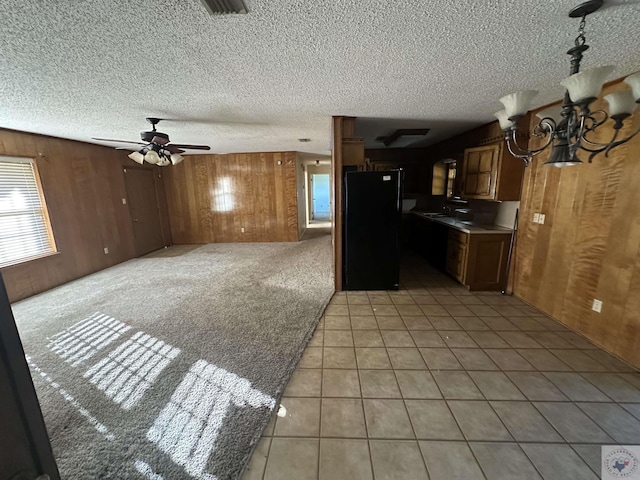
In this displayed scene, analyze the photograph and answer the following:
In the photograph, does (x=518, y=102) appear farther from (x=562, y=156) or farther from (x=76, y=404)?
(x=76, y=404)

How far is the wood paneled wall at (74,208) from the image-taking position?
11.5 ft

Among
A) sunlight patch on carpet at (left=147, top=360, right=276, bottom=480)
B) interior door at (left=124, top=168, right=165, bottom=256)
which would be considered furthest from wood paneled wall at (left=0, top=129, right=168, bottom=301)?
sunlight patch on carpet at (left=147, top=360, right=276, bottom=480)

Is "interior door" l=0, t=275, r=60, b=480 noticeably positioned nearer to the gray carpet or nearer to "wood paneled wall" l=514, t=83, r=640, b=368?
the gray carpet

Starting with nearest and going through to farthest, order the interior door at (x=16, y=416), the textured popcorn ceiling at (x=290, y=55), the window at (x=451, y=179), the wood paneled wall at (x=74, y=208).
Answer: the interior door at (x=16, y=416) < the textured popcorn ceiling at (x=290, y=55) < the wood paneled wall at (x=74, y=208) < the window at (x=451, y=179)

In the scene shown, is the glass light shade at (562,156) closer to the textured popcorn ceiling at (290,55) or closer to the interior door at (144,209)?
the textured popcorn ceiling at (290,55)

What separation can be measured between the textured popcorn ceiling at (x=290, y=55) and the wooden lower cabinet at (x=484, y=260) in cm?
153

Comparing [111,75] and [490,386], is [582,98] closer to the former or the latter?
[490,386]

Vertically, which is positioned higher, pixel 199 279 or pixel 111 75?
pixel 111 75

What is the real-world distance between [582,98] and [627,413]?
1.96m

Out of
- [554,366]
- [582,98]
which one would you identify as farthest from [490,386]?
[582,98]

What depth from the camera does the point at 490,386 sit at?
1.87 meters

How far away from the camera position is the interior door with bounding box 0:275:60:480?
46 centimetres

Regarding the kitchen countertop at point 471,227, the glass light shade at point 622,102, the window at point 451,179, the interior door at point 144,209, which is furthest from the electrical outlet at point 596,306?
the interior door at point 144,209

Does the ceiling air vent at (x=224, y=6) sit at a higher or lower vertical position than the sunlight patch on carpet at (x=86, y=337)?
higher
